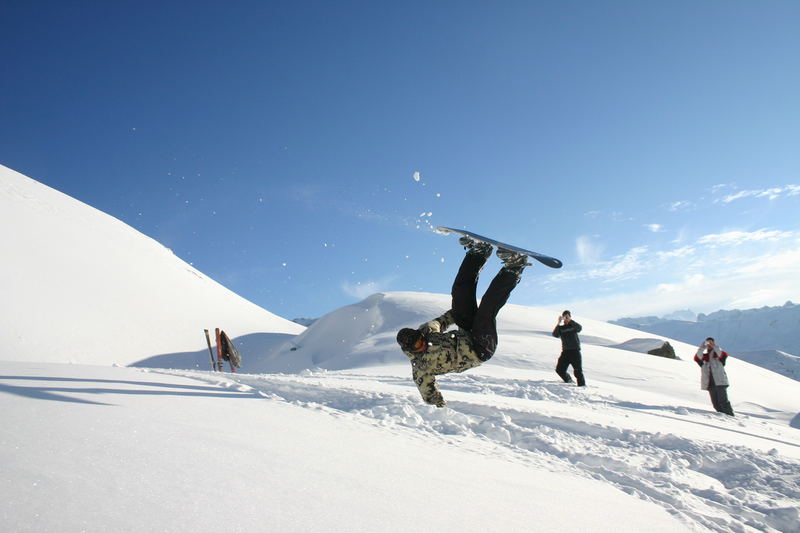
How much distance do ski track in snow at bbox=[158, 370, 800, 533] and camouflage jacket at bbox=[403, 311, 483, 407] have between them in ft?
0.82

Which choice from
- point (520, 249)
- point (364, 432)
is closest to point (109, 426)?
point (364, 432)

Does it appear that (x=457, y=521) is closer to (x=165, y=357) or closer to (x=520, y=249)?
(x=520, y=249)

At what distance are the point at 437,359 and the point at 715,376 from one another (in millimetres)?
7968

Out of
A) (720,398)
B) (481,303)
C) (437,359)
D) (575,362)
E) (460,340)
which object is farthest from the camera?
(575,362)

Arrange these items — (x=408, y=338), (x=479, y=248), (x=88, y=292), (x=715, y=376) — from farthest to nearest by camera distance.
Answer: (x=88, y=292)
(x=715, y=376)
(x=479, y=248)
(x=408, y=338)

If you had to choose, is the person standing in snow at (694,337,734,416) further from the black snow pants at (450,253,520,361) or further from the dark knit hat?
the dark knit hat

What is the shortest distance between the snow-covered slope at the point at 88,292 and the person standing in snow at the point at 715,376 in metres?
22.5

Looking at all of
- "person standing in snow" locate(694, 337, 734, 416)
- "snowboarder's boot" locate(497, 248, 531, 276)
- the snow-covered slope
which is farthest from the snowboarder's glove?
the snow-covered slope

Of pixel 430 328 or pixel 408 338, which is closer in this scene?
pixel 408 338

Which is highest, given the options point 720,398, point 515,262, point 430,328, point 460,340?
point 515,262

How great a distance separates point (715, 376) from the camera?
9.45 meters

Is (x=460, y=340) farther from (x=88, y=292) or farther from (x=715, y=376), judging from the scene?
(x=88, y=292)

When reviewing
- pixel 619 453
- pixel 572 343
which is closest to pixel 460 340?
pixel 619 453

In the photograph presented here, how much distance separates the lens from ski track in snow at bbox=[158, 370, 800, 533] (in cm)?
307
